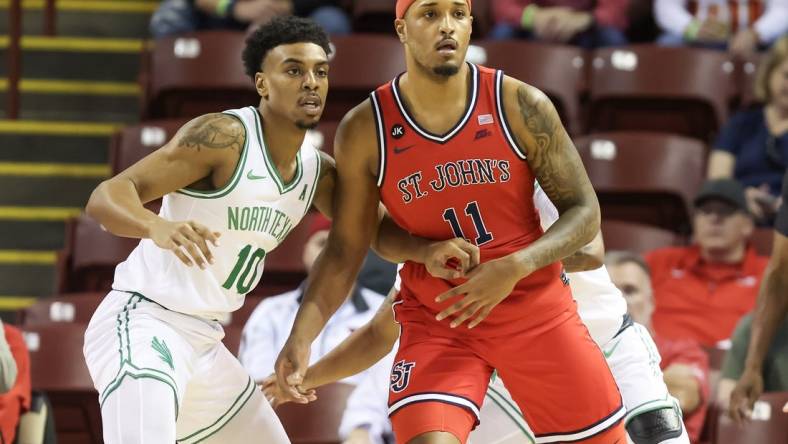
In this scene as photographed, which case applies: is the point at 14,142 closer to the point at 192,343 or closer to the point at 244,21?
the point at 244,21

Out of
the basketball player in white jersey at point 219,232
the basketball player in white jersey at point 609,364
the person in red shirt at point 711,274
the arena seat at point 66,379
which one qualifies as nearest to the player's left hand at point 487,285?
the basketball player in white jersey at point 219,232

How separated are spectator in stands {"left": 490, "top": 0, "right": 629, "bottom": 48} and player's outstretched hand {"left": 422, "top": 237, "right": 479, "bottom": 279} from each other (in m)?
4.52

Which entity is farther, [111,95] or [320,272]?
[111,95]

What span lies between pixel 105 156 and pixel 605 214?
3.33 metres

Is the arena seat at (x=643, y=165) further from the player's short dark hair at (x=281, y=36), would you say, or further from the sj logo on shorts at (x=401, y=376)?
the sj logo on shorts at (x=401, y=376)

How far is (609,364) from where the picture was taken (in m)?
4.92

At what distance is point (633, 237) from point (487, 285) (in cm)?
341

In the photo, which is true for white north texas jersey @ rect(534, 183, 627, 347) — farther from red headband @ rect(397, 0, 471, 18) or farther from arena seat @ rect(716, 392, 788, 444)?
→ red headband @ rect(397, 0, 471, 18)

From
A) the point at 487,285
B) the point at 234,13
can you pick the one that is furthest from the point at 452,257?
the point at 234,13

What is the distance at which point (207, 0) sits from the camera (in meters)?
8.81

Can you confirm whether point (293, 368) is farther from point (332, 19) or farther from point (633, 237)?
point (332, 19)

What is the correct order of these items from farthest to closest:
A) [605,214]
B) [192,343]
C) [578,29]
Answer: [578,29]
[605,214]
[192,343]

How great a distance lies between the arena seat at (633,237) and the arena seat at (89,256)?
252cm

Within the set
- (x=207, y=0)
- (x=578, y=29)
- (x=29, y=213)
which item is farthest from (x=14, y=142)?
(x=578, y=29)
